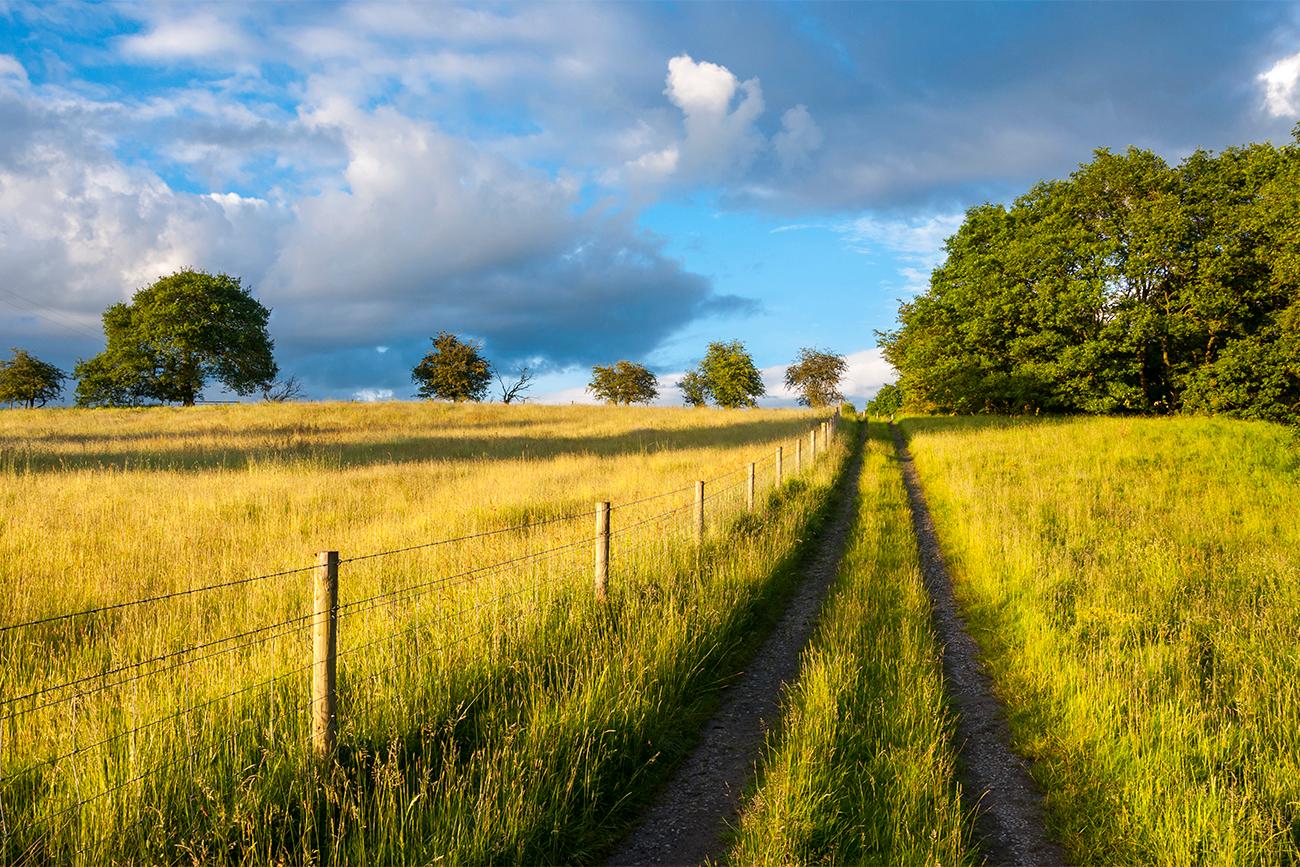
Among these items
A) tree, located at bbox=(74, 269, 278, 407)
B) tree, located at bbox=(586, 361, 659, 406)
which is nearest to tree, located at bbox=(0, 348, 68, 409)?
tree, located at bbox=(74, 269, 278, 407)

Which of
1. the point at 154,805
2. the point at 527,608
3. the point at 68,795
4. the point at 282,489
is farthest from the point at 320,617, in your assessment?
the point at 282,489

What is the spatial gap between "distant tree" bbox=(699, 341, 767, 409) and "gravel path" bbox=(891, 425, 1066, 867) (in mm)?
75728

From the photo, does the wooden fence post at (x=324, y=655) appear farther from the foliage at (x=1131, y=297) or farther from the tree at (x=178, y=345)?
the tree at (x=178, y=345)

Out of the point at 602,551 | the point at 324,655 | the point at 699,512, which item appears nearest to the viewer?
the point at 324,655

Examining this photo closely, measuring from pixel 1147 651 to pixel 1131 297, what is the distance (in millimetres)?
34256

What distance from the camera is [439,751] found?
4.40m

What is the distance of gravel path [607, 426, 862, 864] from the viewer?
387 cm

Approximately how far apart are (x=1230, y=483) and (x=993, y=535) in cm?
1163

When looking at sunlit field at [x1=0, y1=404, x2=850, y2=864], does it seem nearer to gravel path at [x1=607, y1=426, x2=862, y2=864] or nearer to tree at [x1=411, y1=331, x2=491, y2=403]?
gravel path at [x1=607, y1=426, x2=862, y2=864]

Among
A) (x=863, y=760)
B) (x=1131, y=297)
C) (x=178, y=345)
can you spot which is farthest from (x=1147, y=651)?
(x=178, y=345)

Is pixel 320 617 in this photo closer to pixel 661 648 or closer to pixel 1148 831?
pixel 661 648

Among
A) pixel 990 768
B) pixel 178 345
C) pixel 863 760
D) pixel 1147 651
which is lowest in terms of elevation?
pixel 990 768

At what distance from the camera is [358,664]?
16.4 ft

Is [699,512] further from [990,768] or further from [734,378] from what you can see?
[734,378]
